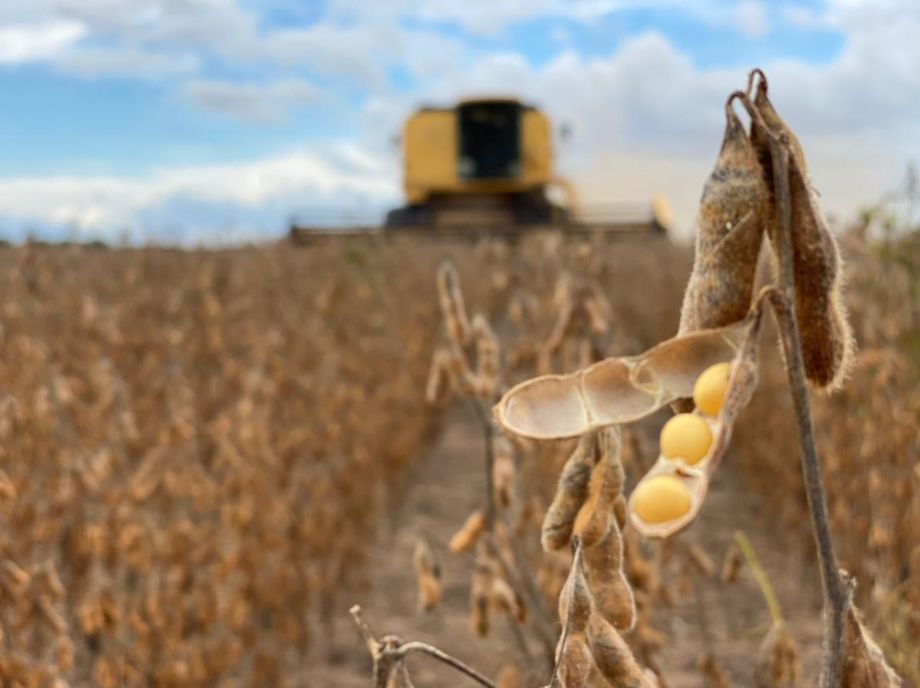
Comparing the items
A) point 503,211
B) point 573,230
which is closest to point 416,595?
point 573,230

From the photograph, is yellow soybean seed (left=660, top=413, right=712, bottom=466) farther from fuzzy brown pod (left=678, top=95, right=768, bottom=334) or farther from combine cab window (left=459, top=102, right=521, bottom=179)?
combine cab window (left=459, top=102, right=521, bottom=179)

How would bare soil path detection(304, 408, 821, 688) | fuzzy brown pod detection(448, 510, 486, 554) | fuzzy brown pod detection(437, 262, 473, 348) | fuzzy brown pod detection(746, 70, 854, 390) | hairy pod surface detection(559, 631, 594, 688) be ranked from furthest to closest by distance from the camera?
bare soil path detection(304, 408, 821, 688)
fuzzy brown pod detection(448, 510, 486, 554)
fuzzy brown pod detection(437, 262, 473, 348)
hairy pod surface detection(559, 631, 594, 688)
fuzzy brown pod detection(746, 70, 854, 390)

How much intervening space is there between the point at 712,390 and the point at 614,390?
0.10m

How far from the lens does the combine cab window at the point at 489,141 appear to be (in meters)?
22.0

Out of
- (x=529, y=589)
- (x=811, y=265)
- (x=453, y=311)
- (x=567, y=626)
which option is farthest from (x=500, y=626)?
(x=811, y=265)

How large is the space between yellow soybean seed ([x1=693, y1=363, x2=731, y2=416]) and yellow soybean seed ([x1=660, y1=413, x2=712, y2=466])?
0.01 meters

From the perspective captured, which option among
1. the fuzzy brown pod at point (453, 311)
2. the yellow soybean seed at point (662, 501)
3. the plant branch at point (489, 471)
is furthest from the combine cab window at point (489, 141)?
the yellow soybean seed at point (662, 501)

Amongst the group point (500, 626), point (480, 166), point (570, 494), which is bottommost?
point (500, 626)

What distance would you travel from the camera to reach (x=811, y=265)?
2.86ft

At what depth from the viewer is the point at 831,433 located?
5.46 metres

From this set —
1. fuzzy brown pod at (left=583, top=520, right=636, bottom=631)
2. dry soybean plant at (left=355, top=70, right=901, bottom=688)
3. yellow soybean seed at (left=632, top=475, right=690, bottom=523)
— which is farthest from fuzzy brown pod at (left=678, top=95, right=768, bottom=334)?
fuzzy brown pod at (left=583, top=520, right=636, bottom=631)

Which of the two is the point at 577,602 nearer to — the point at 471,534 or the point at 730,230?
the point at 730,230

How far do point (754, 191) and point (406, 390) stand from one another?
7.94m

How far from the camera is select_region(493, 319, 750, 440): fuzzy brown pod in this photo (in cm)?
86
